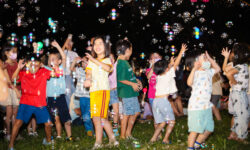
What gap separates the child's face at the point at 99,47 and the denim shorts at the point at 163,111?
4.17ft

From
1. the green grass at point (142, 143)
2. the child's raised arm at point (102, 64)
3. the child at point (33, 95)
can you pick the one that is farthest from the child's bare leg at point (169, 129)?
the child at point (33, 95)

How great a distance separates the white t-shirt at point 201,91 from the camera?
151 inches

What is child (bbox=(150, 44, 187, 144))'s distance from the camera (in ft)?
14.9

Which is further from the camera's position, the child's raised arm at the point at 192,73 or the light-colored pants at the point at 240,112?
the light-colored pants at the point at 240,112

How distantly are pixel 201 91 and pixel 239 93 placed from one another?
1432 mm

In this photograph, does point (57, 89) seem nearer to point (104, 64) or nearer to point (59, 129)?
point (59, 129)

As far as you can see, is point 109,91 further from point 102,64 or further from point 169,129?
point 169,129

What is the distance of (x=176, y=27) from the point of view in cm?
755

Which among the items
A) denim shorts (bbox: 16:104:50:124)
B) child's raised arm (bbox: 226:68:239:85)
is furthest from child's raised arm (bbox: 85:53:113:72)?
child's raised arm (bbox: 226:68:239:85)

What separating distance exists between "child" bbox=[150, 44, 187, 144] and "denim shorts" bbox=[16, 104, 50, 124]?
183 centimetres

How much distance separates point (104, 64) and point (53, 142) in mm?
1663

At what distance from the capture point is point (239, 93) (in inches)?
194

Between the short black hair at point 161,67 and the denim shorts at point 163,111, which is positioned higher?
the short black hair at point 161,67

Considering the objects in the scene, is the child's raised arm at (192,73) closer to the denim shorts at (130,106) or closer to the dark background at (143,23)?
the denim shorts at (130,106)
